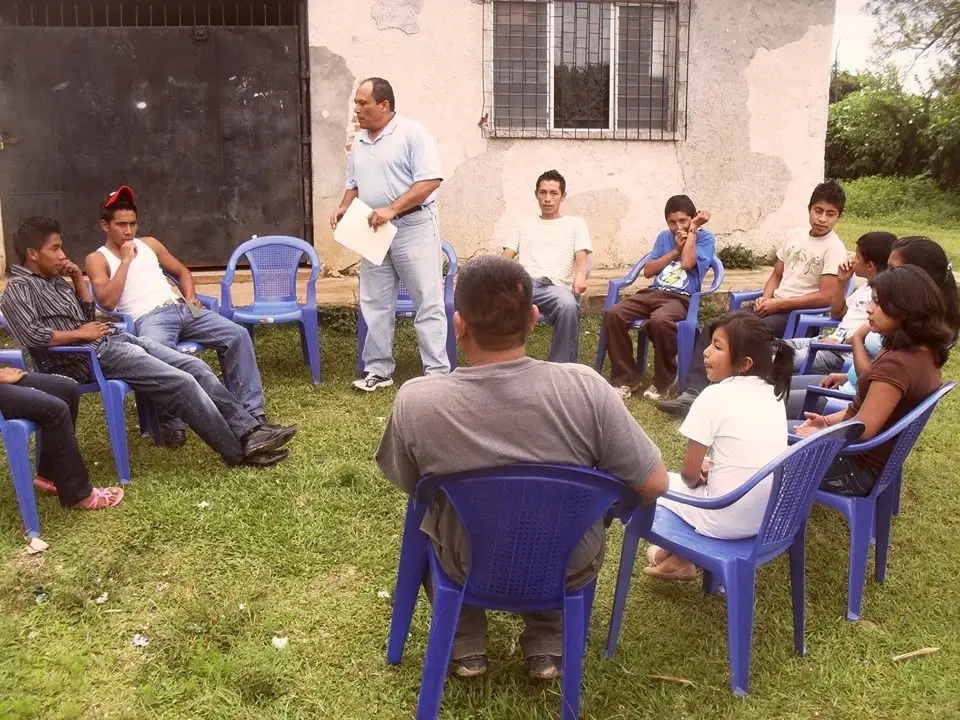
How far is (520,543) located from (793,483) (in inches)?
34.0

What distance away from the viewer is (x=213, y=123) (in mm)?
8281

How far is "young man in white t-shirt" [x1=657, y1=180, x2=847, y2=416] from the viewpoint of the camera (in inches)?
211

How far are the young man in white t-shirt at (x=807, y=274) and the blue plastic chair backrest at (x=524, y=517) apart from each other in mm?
3024

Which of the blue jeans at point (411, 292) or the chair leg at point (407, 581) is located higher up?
the blue jeans at point (411, 292)

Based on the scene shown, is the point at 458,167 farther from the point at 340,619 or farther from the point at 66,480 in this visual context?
the point at 340,619

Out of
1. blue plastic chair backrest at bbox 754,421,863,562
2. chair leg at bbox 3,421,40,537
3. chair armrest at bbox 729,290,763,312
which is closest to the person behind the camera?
blue plastic chair backrest at bbox 754,421,863,562

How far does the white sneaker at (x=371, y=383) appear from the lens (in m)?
5.83

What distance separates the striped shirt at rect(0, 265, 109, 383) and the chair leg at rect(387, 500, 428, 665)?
2238 millimetres

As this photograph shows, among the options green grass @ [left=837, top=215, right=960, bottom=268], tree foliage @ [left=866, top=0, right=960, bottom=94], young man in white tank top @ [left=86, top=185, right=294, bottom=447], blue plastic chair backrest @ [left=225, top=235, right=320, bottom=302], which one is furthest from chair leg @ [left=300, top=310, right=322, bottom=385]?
tree foliage @ [left=866, top=0, right=960, bottom=94]

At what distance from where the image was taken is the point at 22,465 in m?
3.69

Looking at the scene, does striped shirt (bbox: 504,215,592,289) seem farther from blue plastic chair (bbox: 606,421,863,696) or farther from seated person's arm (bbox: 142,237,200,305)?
blue plastic chair (bbox: 606,421,863,696)

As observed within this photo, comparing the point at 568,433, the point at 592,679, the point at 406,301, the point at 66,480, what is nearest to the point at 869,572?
the point at 592,679

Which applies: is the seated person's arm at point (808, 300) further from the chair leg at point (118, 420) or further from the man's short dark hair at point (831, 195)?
the chair leg at point (118, 420)

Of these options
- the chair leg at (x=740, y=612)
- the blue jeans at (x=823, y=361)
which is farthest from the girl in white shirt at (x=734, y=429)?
the blue jeans at (x=823, y=361)
